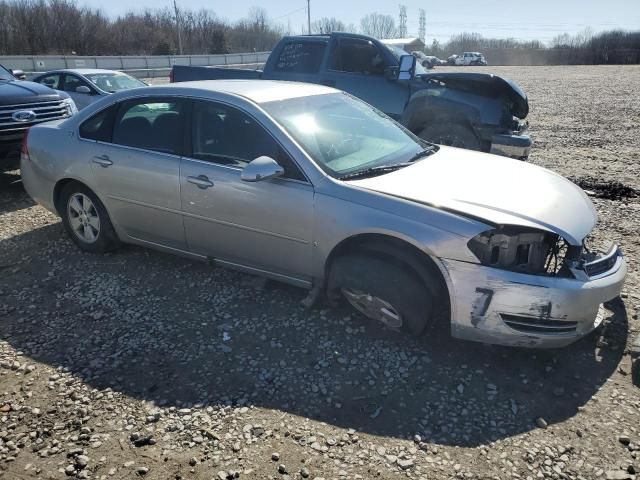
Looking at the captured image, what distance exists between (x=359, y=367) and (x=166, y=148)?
7.79 feet

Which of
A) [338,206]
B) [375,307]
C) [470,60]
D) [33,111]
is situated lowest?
[375,307]

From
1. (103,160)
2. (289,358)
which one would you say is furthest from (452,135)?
(289,358)

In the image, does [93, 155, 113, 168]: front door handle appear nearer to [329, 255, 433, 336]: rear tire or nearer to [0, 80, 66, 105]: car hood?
[329, 255, 433, 336]: rear tire

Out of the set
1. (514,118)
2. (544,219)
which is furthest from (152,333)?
(514,118)

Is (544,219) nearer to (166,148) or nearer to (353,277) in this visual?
(353,277)

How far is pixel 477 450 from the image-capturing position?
2.58m

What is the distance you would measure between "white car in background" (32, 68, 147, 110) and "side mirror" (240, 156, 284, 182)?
888 cm

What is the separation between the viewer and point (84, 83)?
11.5 metres

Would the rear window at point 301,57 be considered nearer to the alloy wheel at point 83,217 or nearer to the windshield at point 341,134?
the windshield at point 341,134

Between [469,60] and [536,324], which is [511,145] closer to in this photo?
[536,324]

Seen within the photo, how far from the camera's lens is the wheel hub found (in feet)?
11.1

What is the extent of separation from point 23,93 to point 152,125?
4.27 meters


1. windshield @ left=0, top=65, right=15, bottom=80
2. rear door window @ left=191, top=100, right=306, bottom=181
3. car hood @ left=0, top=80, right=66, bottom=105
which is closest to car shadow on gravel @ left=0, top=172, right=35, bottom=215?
car hood @ left=0, top=80, right=66, bottom=105

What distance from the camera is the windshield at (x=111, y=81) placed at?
11.7m
